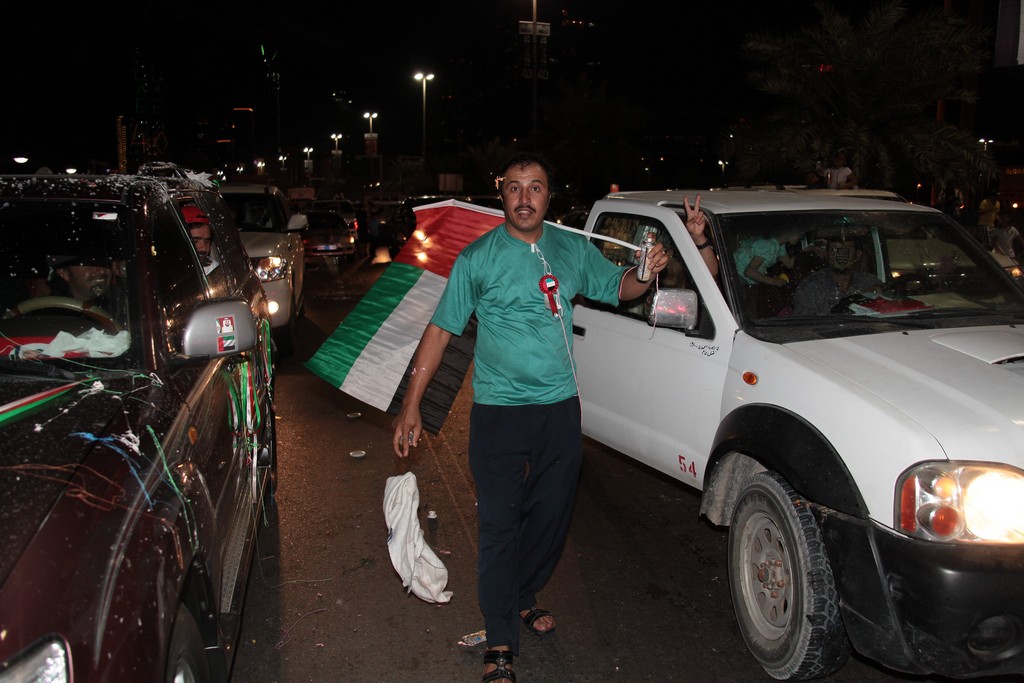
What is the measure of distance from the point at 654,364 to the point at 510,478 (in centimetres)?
130

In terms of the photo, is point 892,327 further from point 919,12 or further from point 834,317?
point 919,12

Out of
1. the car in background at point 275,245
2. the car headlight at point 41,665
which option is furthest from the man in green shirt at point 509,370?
the car in background at point 275,245

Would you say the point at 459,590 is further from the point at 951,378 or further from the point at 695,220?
the point at 951,378

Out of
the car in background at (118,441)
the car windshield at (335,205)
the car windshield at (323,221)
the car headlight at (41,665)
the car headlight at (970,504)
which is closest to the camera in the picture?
the car headlight at (41,665)

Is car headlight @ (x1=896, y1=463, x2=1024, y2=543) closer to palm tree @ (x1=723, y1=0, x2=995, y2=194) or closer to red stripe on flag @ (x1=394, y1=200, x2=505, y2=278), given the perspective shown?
red stripe on flag @ (x1=394, y1=200, x2=505, y2=278)

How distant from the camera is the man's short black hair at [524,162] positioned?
12.3 feet

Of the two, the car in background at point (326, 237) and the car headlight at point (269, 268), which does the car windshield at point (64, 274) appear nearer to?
the car headlight at point (269, 268)

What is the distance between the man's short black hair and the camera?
376cm

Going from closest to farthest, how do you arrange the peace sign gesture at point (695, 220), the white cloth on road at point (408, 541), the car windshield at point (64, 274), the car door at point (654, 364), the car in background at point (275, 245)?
the car windshield at point (64, 274) → the white cloth on road at point (408, 541) → the car door at point (654, 364) → the peace sign gesture at point (695, 220) → the car in background at point (275, 245)

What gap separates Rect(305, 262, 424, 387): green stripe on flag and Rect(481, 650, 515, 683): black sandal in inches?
63.1

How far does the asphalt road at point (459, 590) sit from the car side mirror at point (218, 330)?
141cm

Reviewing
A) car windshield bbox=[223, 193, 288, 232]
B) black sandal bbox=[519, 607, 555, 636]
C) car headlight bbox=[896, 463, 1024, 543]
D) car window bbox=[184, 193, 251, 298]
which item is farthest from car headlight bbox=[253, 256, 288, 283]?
car headlight bbox=[896, 463, 1024, 543]

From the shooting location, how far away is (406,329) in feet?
15.2

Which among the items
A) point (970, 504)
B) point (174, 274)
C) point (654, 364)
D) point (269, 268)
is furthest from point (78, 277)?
point (269, 268)
